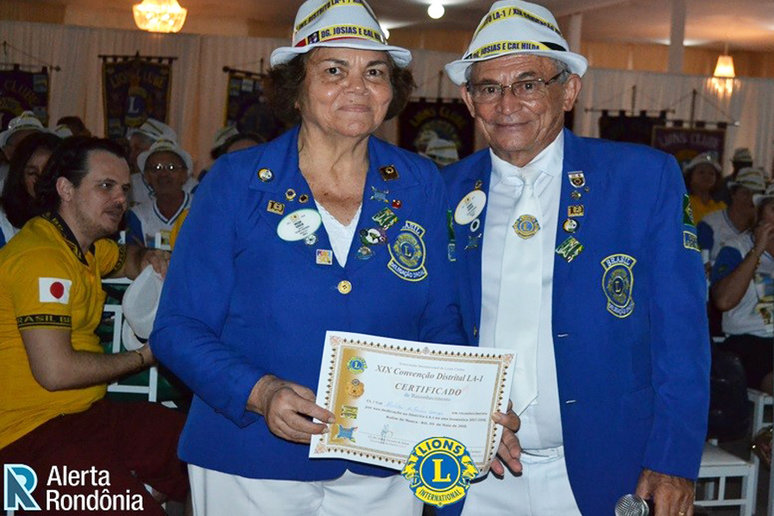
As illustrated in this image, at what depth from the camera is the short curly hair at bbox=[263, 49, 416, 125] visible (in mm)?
2557

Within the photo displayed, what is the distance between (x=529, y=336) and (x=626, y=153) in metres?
0.58

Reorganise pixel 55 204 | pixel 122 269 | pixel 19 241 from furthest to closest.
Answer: pixel 122 269 < pixel 55 204 < pixel 19 241

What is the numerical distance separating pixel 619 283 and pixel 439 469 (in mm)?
729

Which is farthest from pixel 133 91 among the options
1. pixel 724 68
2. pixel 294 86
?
pixel 294 86

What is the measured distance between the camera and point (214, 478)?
2.39 m

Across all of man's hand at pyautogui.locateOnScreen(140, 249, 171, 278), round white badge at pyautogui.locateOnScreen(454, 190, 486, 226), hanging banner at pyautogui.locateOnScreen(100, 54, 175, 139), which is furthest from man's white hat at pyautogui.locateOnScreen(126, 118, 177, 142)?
round white badge at pyautogui.locateOnScreen(454, 190, 486, 226)

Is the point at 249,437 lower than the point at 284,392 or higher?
lower

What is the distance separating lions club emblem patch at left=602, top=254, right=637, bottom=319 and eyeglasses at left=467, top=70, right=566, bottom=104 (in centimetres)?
51

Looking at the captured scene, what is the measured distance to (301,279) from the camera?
91.2 inches

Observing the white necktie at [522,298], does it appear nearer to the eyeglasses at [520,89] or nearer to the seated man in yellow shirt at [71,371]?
the eyeglasses at [520,89]

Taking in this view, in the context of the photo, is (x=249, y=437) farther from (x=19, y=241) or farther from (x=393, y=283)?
(x=19, y=241)

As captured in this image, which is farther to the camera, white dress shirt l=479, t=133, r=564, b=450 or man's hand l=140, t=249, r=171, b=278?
man's hand l=140, t=249, r=171, b=278

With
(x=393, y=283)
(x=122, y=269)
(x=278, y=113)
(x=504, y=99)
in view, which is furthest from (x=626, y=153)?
(x=122, y=269)

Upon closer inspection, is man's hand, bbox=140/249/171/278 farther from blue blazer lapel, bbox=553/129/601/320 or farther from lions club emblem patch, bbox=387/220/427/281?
blue blazer lapel, bbox=553/129/601/320
